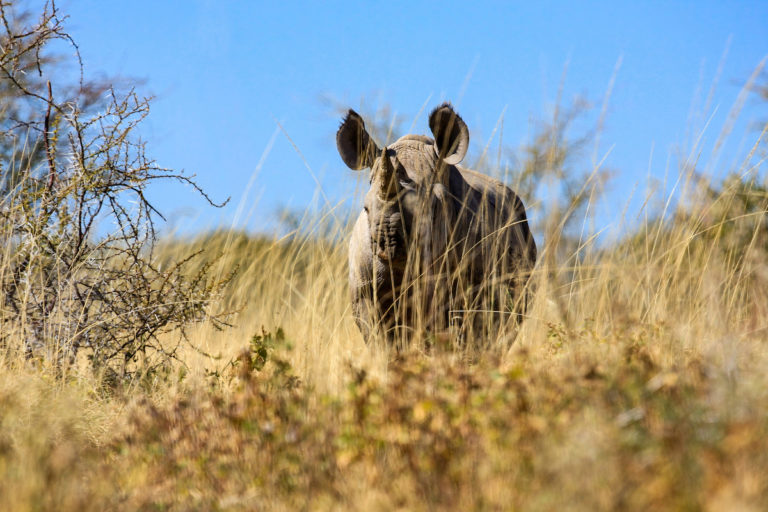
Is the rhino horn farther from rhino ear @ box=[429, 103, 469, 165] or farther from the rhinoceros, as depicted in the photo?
rhino ear @ box=[429, 103, 469, 165]

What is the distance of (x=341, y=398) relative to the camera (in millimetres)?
4238

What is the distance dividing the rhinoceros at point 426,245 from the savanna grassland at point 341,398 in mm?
327

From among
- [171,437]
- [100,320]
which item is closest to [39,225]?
[100,320]

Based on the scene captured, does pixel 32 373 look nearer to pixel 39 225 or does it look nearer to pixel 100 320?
pixel 100 320

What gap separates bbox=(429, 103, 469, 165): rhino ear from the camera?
6316 millimetres

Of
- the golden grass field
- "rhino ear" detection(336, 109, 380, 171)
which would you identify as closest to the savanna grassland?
the golden grass field

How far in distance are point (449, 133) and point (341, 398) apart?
2.90 m

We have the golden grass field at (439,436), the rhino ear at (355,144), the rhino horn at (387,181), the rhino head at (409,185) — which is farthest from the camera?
the rhino ear at (355,144)

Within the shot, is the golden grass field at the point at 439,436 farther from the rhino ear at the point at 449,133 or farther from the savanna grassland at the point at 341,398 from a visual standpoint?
the rhino ear at the point at 449,133

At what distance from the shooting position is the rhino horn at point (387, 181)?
543cm

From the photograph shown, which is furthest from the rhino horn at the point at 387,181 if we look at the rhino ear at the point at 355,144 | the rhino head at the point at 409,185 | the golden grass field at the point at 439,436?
the golden grass field at the point at 439,436

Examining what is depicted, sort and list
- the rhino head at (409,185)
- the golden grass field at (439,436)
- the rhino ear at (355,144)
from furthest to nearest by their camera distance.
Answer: the rhino ear at (355,144) < the rhino head at (409,185) < the golden grass field at (439,436)

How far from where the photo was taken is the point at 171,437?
4250mm

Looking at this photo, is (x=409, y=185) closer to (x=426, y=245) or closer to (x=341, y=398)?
(x=426, y=245)
